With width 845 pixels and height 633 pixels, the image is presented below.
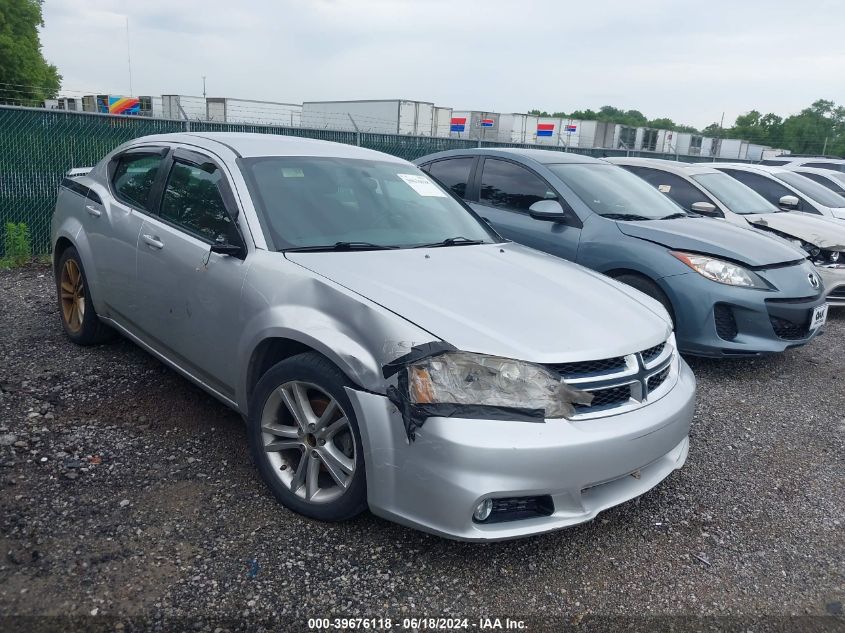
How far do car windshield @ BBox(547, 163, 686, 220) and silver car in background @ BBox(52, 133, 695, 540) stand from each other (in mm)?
2005

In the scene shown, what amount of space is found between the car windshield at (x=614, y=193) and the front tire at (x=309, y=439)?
369cm

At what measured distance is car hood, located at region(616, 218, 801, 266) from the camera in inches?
209

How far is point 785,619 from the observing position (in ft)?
8.50

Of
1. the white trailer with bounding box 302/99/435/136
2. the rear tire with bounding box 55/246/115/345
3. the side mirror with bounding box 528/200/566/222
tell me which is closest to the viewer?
the rear tire with bounding box 55/246/115/345

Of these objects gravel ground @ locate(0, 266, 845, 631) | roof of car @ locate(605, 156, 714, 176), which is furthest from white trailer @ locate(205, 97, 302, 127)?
gravel ground @ locate(0, 266, 845, 631)

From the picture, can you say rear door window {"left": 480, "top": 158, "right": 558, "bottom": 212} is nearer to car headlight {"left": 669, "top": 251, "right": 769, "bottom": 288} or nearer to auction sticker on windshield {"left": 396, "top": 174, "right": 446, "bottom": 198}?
car headlight {"left": 669, "top": 251, "right": 769, "bottom": 288}

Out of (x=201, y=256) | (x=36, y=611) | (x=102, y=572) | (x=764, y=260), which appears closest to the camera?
(x=36, y=611)

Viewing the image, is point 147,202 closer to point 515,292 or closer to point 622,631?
point 515,292

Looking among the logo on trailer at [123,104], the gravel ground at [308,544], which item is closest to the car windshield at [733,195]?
the gravel ground at [308,544]

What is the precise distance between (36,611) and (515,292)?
2196mm

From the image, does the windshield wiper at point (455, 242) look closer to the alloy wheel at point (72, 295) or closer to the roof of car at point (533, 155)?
the roof of car at point (533, 155)

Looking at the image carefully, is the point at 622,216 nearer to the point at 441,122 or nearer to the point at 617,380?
the point at 617,380

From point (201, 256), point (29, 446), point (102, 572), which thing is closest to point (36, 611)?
point (102, 572)

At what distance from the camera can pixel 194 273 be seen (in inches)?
138
